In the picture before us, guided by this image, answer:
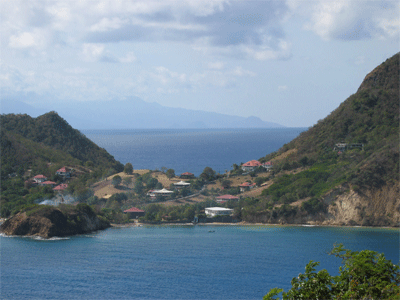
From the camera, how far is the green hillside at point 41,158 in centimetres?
8506

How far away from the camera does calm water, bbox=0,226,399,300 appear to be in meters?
37.5

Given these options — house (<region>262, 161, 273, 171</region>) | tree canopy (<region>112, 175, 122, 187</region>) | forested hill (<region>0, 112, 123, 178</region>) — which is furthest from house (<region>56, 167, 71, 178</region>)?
house (<region>262, 161, 273, 171</region>)

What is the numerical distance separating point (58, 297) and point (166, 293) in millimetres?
A: 8180

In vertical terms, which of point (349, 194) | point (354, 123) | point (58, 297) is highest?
point (354, 123)

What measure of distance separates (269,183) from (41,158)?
167 ft

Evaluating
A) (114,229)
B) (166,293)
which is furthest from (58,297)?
(114,229)

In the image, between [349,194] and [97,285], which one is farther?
[349,194]

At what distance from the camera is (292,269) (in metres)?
43.6

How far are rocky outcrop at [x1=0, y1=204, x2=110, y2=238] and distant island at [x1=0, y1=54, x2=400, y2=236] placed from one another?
21 cm

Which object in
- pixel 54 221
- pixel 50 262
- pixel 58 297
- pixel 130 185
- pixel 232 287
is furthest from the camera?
pixel 130 185

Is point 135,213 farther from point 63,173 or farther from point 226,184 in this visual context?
point 63,173

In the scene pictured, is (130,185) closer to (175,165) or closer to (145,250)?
(145,250)

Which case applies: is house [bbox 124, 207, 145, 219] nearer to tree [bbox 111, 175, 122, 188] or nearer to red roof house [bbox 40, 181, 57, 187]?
tree [bbox 111, 175, 122, 188]

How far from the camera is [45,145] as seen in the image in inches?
4658
